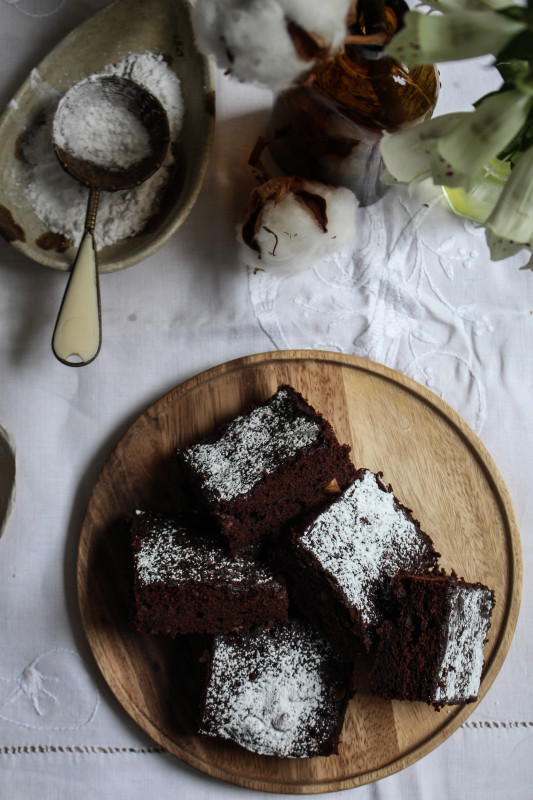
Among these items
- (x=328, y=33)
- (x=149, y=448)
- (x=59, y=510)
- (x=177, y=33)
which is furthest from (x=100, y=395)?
(x=328, y=33)

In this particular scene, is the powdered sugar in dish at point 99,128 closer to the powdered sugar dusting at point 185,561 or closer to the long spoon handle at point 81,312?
the long spoon handle at point 81,312

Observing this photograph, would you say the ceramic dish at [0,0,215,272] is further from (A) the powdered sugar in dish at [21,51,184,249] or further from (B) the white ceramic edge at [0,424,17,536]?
(B) the white ceramic edge at [0,424,17,536]

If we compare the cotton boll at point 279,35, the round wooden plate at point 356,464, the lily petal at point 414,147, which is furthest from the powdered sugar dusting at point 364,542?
the cotton boll at point 279,35

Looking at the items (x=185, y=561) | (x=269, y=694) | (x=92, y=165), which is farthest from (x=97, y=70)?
(x=269, y=694)

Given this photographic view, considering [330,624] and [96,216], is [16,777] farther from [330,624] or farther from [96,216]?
[96,216]

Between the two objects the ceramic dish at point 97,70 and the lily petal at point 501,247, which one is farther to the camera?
the ceramic dish at point 97,70
